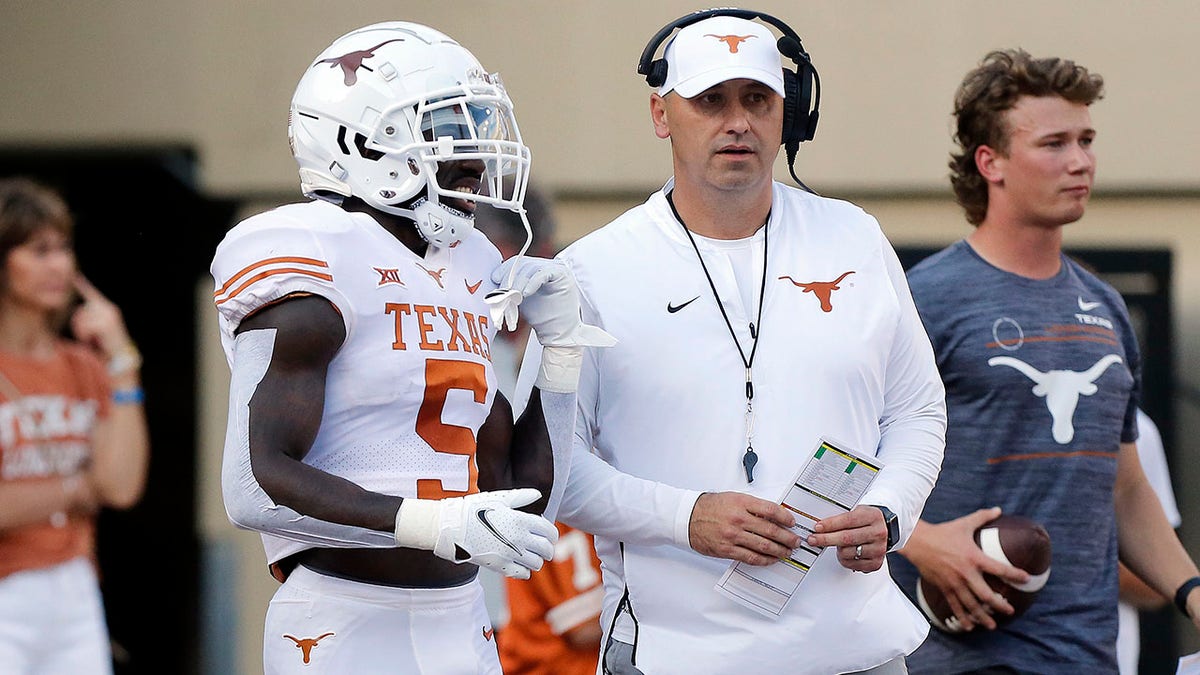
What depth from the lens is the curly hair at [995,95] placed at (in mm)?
3832

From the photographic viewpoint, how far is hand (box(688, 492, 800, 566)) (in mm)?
2736

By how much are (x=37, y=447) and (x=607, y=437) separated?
2.40 metres

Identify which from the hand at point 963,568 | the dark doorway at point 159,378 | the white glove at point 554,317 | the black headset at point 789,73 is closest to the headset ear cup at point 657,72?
the black headset at point 789,73

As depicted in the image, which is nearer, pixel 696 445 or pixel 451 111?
pixel 451 111

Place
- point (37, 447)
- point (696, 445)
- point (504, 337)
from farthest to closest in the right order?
point (37, 447), point (504, 337), point (696, 445)

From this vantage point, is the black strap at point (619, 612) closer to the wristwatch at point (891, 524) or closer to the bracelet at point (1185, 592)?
the wristwatch at point (891, 524)

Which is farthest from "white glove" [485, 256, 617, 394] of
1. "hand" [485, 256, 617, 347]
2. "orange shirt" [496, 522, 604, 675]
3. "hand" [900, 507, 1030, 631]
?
"orange shirt" [496, 522, 604, 675]

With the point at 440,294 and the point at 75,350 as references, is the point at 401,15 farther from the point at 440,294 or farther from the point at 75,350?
the point at 440,294

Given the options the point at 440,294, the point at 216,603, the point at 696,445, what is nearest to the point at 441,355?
the point at 440,294

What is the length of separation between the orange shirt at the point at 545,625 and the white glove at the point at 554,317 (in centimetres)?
138

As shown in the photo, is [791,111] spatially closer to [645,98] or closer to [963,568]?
[963,568]

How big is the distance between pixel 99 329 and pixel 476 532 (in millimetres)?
3359

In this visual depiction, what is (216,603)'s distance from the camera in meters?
6.31

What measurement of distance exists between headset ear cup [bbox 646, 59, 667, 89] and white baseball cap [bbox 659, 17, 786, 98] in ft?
0.04
